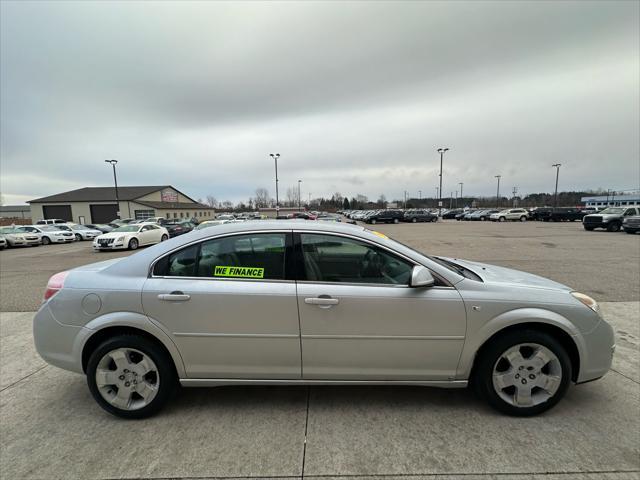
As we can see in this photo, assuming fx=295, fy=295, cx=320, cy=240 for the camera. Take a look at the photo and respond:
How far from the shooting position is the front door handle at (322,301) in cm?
236

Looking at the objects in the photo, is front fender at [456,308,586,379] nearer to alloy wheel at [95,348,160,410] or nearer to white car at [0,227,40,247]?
alloy wheel at [95,348,160,410]

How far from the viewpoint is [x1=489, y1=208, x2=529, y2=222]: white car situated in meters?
41.2

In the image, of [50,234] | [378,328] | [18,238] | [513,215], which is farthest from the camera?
[513,215]

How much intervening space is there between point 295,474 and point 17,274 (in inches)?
460

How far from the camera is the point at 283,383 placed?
2488 mm

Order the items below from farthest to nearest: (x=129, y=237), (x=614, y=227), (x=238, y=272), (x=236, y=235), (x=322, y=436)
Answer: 1. (x=614, y=227)
2. (x=129, y=237)
3. (x=236, y=235)
4. (x=238, y=272)
5. (x=322, y=436)

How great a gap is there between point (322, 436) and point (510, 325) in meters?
1.75

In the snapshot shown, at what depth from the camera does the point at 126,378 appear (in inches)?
98.0

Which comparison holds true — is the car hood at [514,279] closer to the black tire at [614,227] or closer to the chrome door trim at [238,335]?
the chrome door trim at [238,335]

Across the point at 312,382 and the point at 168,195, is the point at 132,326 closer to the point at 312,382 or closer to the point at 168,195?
the point at 312,382

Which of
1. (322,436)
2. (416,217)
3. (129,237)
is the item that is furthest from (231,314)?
(416,217)

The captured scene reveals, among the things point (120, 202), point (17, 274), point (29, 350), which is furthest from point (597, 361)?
point (120, 202)

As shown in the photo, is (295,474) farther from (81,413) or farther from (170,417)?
(81,413)

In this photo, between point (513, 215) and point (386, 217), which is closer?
point (513, 215)
